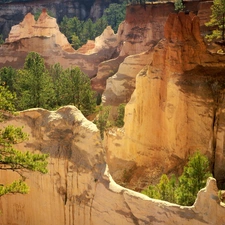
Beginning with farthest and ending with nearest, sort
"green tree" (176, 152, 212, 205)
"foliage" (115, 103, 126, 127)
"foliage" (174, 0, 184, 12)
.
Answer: "foliage" (174, 0, 184, 12)
"foliage" (115, 103, 126, 127)
"green tree" (176, 152, 212, 205)

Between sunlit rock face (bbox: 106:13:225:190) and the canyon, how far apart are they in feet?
0.17

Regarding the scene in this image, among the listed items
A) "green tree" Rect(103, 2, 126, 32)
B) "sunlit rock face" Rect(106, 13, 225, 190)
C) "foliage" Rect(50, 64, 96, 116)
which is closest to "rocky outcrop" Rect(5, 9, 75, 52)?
"green tree" Rect(103, 2, 126, 32)

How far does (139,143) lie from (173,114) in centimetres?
313

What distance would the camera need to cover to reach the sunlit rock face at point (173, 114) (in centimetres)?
2122

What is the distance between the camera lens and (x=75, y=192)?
14391mm

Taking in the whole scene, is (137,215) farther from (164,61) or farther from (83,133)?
(164,61)

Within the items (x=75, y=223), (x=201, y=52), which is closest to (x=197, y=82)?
(x=201, y=52)

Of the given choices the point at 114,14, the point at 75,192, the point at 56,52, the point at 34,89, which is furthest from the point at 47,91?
the point at 114,14

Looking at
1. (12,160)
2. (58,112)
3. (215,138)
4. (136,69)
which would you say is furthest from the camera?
(136,69)

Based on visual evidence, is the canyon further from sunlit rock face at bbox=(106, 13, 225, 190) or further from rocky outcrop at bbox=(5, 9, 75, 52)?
rocky outcrop at bbox=(5, 9, 75, 52)

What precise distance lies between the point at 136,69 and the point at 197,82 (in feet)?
46.2

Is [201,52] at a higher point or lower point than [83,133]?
higher

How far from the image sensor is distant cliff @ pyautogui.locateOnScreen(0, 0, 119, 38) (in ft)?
272

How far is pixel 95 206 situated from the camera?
1402cm
